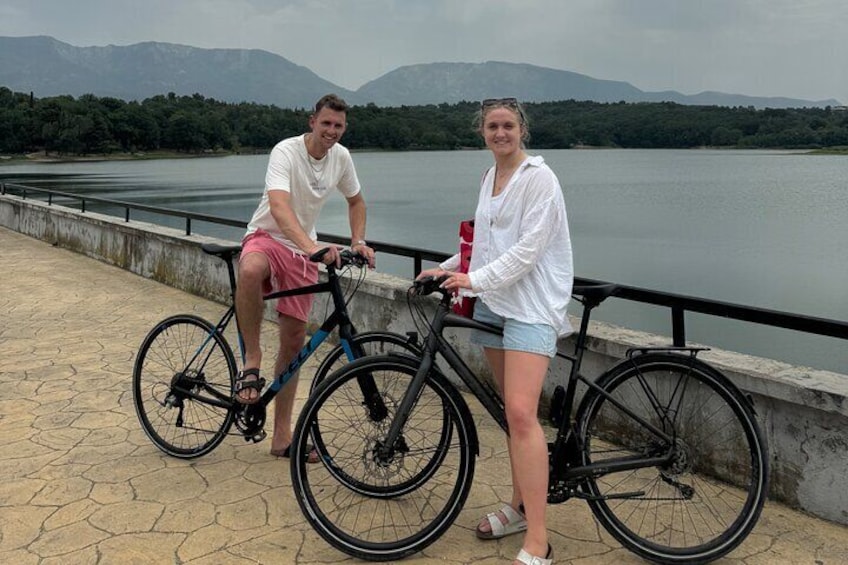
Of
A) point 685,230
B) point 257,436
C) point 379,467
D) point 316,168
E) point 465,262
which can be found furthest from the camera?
point 685,230

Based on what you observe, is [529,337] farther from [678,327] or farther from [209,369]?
[209,369]

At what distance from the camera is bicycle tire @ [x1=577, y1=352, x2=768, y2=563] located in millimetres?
2680

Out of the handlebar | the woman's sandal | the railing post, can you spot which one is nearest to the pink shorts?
the handlebar

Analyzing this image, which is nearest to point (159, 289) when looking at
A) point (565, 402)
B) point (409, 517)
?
point (409, 517)

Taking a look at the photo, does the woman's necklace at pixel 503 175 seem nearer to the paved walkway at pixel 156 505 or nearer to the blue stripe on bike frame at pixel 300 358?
the blue stripe on bike frame at pixel 300 358

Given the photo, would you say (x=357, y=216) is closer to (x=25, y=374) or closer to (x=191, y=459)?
(x=191, y=459)

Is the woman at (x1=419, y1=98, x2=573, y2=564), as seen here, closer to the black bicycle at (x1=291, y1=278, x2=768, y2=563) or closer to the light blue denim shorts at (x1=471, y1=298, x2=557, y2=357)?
the light blue denim shorts at (x1=471, y1=298, x2=557, y2=357)

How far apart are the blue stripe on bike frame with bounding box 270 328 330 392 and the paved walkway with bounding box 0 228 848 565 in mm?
475

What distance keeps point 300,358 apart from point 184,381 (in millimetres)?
739

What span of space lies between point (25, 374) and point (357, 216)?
118 inches

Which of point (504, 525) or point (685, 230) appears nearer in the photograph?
point (504, 525)

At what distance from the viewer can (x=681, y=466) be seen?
278cm

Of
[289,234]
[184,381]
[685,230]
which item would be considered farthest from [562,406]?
[685,230]

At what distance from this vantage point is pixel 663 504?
10.2 ft
